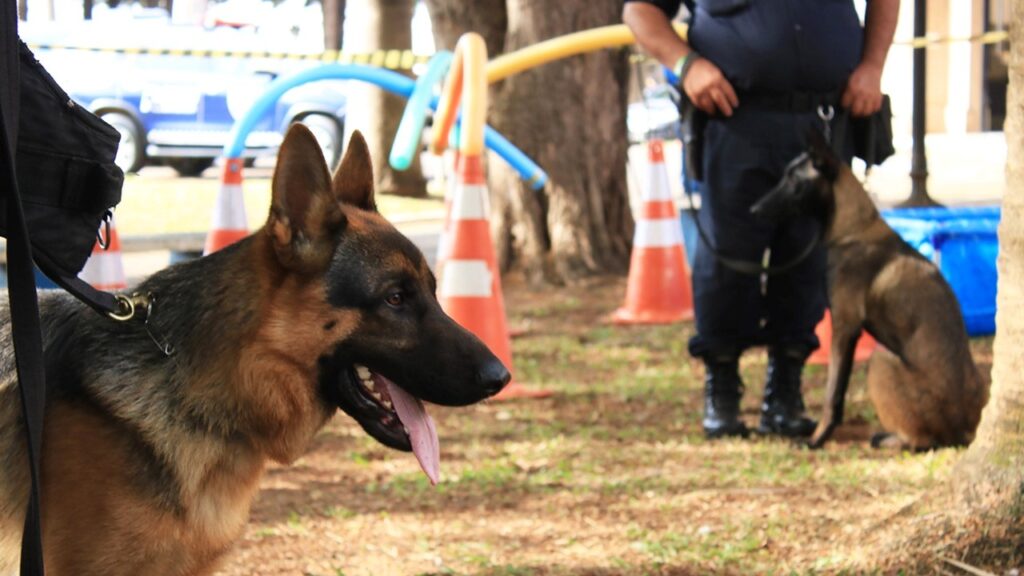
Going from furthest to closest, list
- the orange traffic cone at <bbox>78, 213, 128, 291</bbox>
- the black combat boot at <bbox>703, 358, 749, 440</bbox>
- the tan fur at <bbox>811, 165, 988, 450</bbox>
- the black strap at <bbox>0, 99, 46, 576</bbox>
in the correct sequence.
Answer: the orange traffic cone at <bbox>78, 213, 128, 291</bbox>, the black combat boot at <bbox>703, 358, 749, 440</bbox>, the tan fur at <bbox>811, 165, 988, 450</bbox>, the black strap at <bbox>0, 99, 46, 576</bbox>

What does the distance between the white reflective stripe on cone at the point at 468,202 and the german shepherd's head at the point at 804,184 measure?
4.82ft

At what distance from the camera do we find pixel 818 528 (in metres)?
4.17

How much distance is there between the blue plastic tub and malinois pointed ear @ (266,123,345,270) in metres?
5.02

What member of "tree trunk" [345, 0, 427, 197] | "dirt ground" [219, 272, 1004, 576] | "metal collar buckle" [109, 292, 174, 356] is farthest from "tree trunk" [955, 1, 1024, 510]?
"tree trunk" [345, 0, 427, 197]

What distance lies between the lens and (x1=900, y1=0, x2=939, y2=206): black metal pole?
9.92 metres

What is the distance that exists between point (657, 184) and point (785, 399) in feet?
9.76

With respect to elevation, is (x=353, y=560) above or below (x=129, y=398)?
below

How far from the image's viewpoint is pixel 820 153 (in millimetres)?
5398

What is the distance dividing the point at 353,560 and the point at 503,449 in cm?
143

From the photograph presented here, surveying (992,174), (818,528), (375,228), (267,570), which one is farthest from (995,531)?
(992,174)

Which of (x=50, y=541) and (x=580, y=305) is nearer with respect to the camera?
(x=50, y=541)

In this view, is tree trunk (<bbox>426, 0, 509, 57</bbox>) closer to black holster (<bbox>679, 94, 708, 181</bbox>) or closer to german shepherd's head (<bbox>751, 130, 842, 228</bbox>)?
black holster (<bbox>679, 94, 708, 181</bbox>)

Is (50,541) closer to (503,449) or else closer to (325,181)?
(325,181)

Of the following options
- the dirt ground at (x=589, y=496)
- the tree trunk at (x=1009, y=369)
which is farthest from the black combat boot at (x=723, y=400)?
the tree trunk at (x=1009, y=369)
